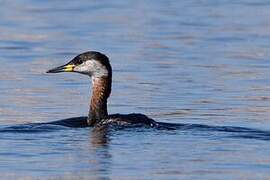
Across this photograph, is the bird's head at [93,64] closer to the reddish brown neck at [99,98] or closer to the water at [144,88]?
the reddish brown neck at [99,98]

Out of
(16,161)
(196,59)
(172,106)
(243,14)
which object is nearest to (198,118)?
(172,106)

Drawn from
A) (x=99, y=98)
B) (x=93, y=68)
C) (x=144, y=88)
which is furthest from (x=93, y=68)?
(x=144, y=88)

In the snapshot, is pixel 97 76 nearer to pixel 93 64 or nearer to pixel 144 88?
pixel 93 64

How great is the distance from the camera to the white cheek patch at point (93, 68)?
1738 cm

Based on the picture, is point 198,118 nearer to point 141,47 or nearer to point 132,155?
point 132,155

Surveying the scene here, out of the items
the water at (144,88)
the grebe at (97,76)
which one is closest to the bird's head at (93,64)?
the grebe at (97,76)

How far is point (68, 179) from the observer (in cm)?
1304

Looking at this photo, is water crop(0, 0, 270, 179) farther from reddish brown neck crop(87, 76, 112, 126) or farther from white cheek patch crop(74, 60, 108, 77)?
white cheek patch crop(74, 60, 108, 77)

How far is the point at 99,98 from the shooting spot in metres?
17.5

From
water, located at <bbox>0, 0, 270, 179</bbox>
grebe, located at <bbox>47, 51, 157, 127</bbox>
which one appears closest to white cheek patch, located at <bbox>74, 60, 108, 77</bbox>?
grebe, located at <bbox>47, 51, 157, 127</bbox>

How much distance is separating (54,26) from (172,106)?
1124 cm

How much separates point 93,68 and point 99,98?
0.43 metres

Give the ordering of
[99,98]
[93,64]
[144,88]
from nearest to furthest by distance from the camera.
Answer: [93,64]
[99,98]
[144,88]

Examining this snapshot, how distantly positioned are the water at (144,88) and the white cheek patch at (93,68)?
0.73 metres
